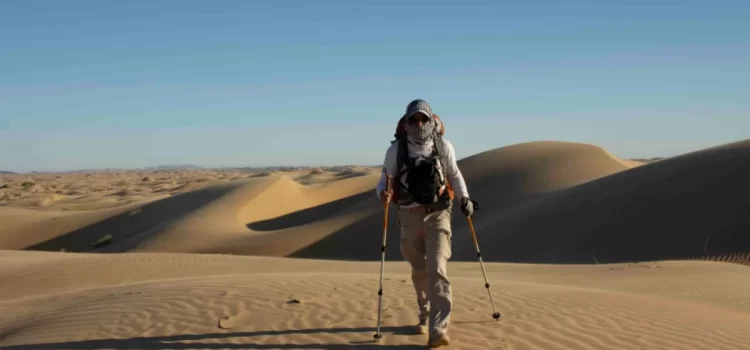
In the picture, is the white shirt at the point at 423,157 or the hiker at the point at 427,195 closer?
the hiker at the point at 427,195

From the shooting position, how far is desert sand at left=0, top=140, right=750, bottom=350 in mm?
6871

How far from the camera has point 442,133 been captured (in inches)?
242

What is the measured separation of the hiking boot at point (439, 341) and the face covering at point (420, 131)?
1.66m

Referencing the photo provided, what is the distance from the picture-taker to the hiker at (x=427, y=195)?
5852mm

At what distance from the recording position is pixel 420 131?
594 cm

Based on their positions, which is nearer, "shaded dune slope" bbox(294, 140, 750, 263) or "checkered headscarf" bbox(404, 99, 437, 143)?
"checkered headscarf" bbox(404, 99, 437, 143)

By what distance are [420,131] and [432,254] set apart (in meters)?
1.05

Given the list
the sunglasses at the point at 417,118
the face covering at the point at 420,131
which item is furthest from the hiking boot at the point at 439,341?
the sunglasses at the point at 417,118

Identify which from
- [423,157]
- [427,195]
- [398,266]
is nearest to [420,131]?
[423,157]

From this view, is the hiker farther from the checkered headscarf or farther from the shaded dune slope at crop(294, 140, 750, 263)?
the shaded dune slope at crop(294, 140, 750, 263)

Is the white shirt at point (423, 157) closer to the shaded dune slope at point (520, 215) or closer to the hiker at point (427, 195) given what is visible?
the hiker at point (427, 195)

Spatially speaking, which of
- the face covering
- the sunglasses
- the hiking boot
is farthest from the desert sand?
the sunglasses

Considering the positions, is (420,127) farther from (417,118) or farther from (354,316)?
(354,316)

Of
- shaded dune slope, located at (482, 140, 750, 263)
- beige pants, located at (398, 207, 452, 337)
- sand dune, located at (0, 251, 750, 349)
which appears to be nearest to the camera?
beige pants, located at (398, 207, 452, 337)
